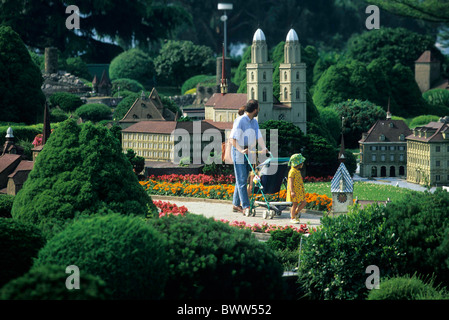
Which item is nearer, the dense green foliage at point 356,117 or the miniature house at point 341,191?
the miniature house at point 341,191

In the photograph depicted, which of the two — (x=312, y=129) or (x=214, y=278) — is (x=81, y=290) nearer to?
(x=214, y=278)

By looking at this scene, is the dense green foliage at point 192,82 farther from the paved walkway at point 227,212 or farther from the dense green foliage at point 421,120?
the paved walkway at point 227,212

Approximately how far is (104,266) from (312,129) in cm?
3332

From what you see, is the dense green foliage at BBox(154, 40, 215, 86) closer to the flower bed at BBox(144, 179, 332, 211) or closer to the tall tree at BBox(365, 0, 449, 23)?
the tall tree at BBox(365, 0, 449, 23)

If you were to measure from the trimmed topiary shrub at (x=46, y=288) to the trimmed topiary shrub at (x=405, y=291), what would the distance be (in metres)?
5.44

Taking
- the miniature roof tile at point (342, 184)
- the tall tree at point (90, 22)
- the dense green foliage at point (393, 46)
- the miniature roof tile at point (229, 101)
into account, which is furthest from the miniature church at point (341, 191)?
the dense green foliage at point (393, 46)

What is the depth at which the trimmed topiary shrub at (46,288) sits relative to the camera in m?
11.4

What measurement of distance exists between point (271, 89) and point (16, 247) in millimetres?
31230

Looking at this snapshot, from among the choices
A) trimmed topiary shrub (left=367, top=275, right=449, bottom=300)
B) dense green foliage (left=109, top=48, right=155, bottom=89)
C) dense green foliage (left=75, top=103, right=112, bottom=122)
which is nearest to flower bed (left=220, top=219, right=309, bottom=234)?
trimmed topiary shrub (left=367, top=275, right=449, bottom=300)

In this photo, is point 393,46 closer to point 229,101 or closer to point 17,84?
point 229,101

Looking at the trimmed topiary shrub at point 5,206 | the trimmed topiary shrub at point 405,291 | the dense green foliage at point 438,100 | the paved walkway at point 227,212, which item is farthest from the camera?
the dense green foliage at point 438,100

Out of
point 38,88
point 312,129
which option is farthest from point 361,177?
point 38,88

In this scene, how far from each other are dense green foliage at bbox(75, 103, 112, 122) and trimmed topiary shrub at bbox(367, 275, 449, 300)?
109ft
